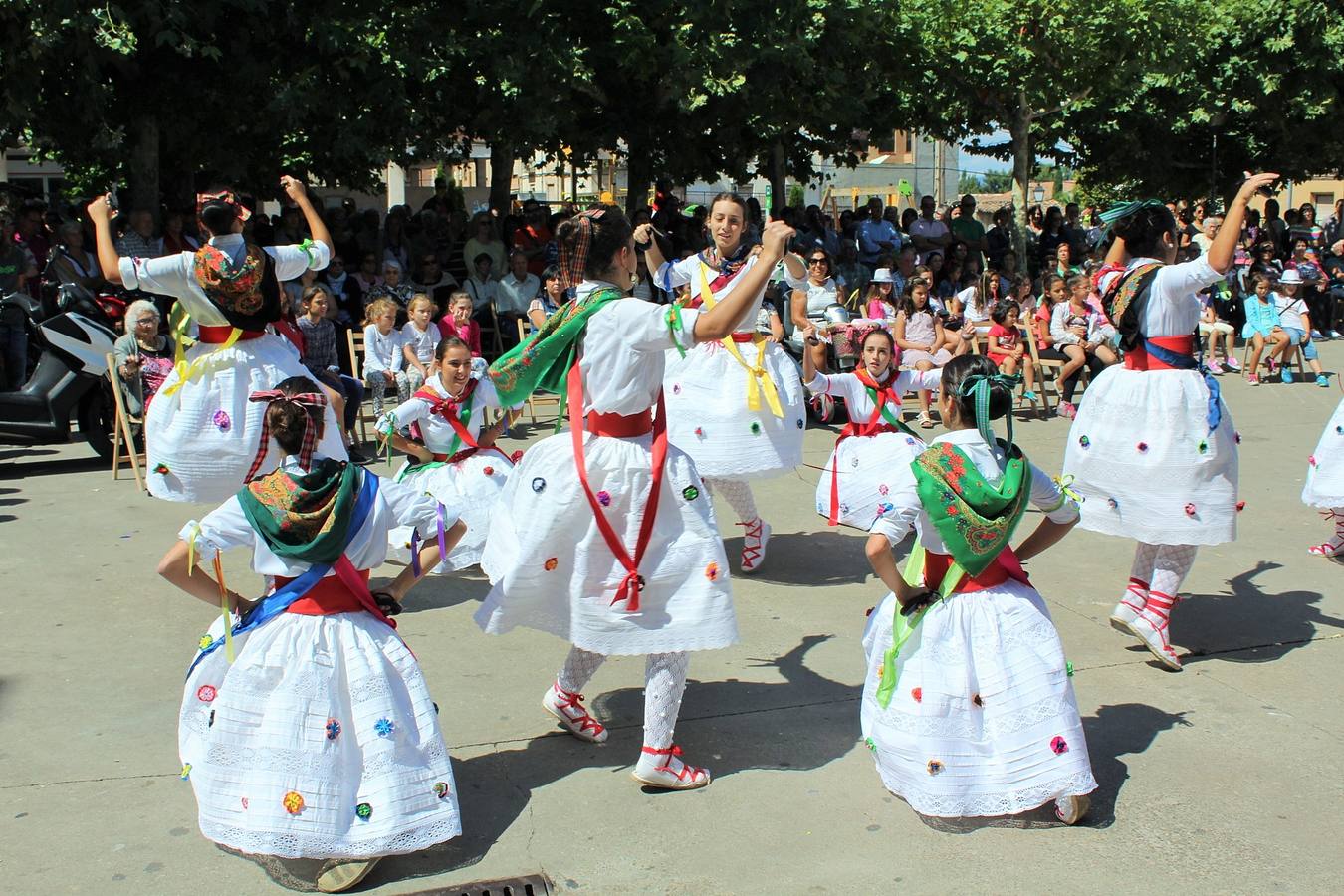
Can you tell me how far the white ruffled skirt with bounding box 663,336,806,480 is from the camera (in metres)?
6.94

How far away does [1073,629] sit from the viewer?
621 centimetres

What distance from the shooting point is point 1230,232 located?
5.18 meters

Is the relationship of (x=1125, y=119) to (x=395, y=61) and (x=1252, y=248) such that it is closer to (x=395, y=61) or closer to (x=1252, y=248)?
(x=1252, y=248)

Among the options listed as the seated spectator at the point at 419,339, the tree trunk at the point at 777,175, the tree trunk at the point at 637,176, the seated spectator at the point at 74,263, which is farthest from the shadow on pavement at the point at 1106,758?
the tree trunk at the point at 777,175

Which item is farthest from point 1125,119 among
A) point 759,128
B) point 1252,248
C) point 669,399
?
point 669,399

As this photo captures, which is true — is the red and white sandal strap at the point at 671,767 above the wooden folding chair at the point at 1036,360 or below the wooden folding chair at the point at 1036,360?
below

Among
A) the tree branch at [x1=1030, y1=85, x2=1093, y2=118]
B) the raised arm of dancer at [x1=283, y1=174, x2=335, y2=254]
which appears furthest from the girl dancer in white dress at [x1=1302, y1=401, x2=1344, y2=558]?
the tree branch at [x1=1030, y1=85, x2=1093, y2=118]

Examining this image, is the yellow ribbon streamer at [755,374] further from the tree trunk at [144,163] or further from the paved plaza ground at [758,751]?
the tree trunk at [144,163]

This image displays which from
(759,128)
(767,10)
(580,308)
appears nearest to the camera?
(580,308)

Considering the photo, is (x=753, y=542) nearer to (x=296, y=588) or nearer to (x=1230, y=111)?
(x=296, y=588)

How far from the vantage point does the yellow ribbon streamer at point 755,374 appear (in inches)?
275

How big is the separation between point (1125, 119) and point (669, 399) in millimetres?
19296

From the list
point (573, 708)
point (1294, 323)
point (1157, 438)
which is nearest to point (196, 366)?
point (573, 708)

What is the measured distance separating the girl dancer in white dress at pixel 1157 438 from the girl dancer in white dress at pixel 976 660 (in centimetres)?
166
